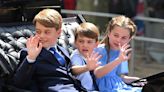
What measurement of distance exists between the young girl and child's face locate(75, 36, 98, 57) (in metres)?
0.17

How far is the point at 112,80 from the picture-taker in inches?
169

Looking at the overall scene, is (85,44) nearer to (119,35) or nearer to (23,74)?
(119,35)

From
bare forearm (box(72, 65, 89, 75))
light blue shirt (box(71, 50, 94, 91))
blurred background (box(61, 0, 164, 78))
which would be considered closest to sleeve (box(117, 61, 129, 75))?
light blue shirt (box(71, 50, 94, 91))

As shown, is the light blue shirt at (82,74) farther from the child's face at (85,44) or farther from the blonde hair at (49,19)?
the blonde hair at (49,19)

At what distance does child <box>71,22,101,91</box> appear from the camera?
406 centimetres

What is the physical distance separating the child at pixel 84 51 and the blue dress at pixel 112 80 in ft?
0.40

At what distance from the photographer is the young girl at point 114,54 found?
163 inches

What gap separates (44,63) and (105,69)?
49 centimetres

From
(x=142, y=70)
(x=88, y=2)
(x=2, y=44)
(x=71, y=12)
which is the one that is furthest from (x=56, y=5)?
(x=88, y=2)

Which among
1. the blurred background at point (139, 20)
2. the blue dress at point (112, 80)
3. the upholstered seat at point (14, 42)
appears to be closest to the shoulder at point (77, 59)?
the blue dress at point (112, 80)

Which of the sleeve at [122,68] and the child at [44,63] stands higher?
the child at [44,63]

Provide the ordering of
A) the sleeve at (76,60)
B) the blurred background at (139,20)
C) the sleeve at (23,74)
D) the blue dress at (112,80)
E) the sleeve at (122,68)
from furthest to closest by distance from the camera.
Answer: the blurred background at (139,20)
the sleeve at (122,68)
the blue dress at (112,80)
the sleeve at (76,60)
the sleeve at (23,74)

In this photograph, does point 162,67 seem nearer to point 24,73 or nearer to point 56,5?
point 56,5

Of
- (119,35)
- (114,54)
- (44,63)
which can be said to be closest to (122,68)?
(114,54)
